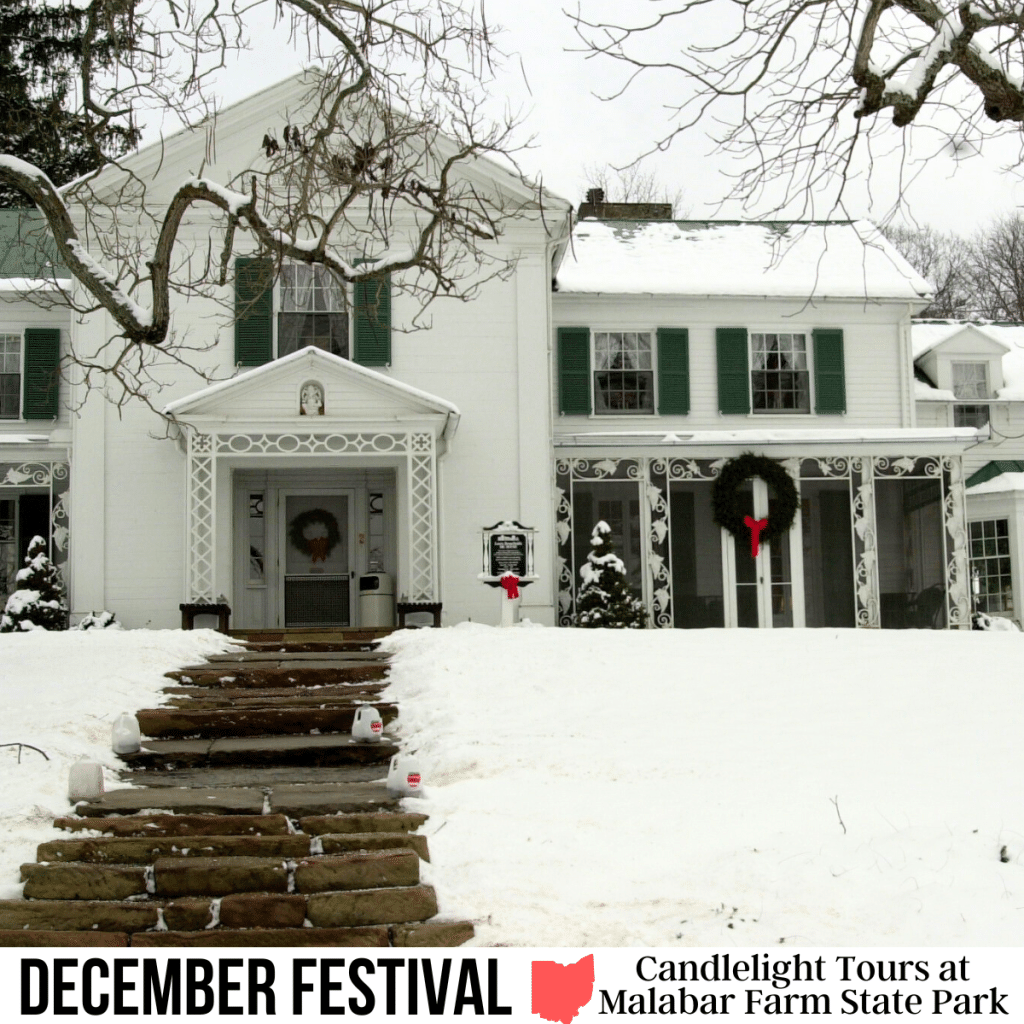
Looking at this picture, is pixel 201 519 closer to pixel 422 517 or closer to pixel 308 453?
pixel 308 453

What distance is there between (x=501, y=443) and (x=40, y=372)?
269 inches

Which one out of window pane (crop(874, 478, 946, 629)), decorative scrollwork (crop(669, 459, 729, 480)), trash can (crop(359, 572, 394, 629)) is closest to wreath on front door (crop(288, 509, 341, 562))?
trash can (crop(359, 572, 394, 629))

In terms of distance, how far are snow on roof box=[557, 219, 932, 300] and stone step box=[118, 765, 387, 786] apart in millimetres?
11969

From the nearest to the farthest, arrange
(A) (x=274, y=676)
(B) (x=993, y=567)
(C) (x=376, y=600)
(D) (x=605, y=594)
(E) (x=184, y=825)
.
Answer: (E) (x=184, y=825) < (A) (x=274, y=676) < (D) (x=605, y=594) < (C) (x=376, y=600) < (B) (x=993, y=567)

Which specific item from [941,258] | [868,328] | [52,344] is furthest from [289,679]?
[941,258]

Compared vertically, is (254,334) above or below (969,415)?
above

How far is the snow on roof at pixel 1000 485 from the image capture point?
21.0m

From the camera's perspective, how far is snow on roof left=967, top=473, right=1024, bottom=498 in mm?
21016

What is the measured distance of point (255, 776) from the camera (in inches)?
353

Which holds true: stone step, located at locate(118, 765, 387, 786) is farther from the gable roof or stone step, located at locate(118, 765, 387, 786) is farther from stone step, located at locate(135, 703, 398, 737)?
the gable roof

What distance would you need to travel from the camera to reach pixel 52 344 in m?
19.2

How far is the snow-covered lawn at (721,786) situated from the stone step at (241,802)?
19.1 inches

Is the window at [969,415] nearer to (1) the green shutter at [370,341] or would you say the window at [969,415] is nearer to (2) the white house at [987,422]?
(2) the white house at [987,422]

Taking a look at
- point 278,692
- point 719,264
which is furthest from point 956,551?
point 278,692
